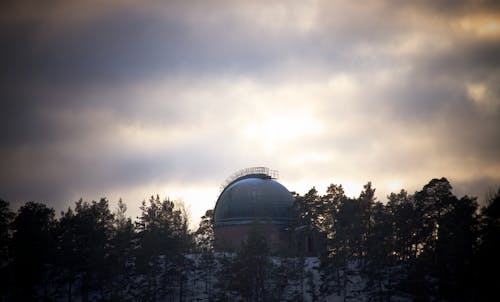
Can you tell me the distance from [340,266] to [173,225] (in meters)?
24.6

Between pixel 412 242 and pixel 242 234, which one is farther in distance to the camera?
pixel 242 234

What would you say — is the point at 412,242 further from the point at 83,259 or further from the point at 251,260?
the point at 83,259

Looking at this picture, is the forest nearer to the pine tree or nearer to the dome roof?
the pine tree

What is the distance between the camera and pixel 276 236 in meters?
85.6

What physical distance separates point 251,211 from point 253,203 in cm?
137

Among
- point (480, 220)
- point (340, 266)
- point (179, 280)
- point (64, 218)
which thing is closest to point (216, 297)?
point (179, 280)

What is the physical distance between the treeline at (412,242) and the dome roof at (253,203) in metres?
7.69

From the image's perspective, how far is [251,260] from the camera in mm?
61094

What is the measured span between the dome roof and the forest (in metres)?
16.1

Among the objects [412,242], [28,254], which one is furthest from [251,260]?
[28,254]

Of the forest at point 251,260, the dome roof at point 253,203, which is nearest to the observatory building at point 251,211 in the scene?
the dome roof at point 253,203

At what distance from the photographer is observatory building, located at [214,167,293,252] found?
283 ft

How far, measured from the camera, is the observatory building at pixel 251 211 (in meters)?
86.2

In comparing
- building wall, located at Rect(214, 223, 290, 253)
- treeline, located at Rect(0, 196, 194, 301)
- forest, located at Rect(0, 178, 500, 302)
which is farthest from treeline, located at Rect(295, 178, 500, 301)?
treeline, located at Rect(0, 196, 194, 301)
